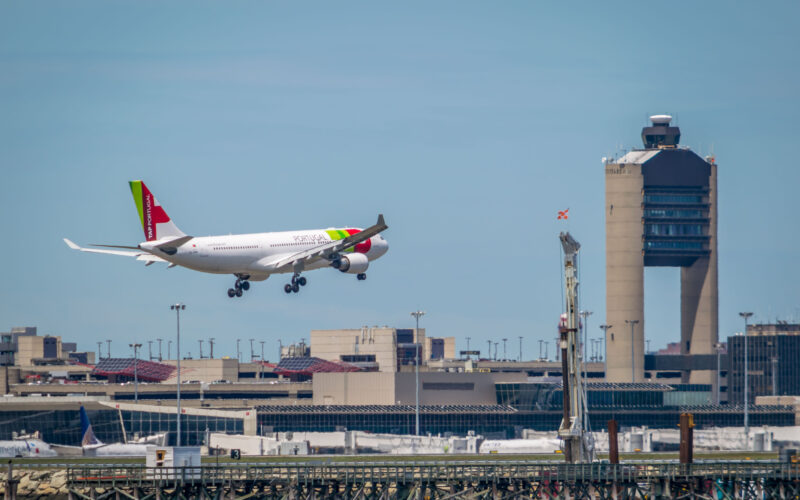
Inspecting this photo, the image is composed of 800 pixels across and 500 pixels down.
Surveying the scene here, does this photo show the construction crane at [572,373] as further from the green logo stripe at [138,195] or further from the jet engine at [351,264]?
the green logo stripe at [138,195]

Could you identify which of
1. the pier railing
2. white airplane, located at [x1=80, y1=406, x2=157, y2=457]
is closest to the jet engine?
white airplane, located at [x1=80, y1=406, x2=157, y2=457]

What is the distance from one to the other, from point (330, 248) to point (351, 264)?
9.08ft

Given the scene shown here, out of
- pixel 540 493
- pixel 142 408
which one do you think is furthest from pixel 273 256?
pixel 142 408

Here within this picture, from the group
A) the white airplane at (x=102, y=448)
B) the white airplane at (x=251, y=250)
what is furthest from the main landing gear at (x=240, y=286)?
the white airplane at (x=102, y=448)

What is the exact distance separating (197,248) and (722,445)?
83.0 metres

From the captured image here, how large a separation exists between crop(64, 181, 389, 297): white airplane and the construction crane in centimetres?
2484

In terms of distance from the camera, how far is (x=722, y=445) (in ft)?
618

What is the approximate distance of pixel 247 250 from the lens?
5655 inches

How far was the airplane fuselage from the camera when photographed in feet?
452

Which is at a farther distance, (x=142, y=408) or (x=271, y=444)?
(x=142, y=408)

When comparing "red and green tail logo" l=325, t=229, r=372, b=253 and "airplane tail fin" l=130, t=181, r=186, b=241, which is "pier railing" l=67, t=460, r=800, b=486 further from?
"red and green tail logo" l=325, t=229, r=372, b=253

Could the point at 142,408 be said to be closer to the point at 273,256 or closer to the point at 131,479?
the point at 273,256

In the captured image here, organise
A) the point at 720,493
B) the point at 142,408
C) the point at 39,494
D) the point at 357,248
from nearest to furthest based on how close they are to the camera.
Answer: the point at 720,493 → the point at 39,494 → the point at 357,248 → the point at 142,408

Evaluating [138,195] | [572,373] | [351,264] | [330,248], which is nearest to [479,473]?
[572,373]
